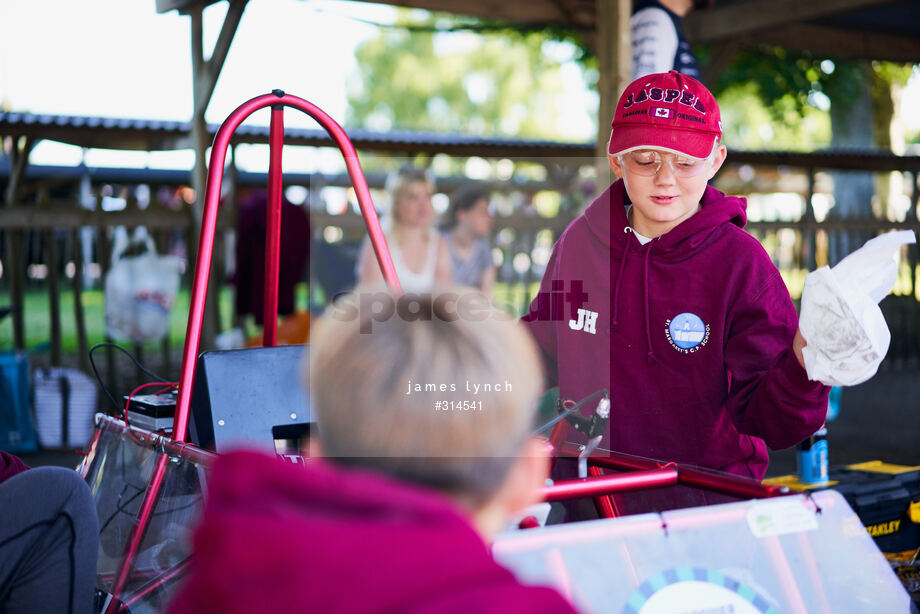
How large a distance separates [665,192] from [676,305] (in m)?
0.23

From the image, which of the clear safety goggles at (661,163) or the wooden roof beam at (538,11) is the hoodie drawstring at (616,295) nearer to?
the clear safety goggles at (661,163)

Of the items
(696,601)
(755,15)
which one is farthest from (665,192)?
(755,15)

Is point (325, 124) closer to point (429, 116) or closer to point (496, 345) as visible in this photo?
point (496, 345)

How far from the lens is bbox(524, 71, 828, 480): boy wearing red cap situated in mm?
1758

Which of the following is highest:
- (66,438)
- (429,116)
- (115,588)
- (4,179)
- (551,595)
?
(429,116)

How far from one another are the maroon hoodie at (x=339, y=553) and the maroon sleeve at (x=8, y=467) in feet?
3.71

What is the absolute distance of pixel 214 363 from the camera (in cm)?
195

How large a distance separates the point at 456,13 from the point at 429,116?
113 feet

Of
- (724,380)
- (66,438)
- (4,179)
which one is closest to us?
(724,380)

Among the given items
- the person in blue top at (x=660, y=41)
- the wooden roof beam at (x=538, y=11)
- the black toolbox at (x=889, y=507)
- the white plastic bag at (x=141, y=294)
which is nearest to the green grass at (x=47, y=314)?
the white plastic bag at (x=141, y=294)

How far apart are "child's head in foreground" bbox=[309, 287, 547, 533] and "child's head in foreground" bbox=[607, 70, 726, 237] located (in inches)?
42.2

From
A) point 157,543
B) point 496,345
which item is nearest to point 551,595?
point 496,345

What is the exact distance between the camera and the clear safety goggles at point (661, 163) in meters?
1.85

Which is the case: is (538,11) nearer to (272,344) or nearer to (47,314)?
(47,314)
